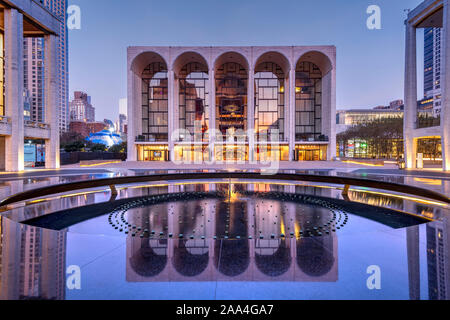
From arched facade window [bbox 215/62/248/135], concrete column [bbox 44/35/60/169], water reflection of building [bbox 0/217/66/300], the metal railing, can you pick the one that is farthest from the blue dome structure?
water reflection of building [bbox 0/217/66/300]

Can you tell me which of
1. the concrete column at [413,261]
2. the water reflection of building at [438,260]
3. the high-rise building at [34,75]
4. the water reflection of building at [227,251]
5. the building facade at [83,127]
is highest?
the high-rise building at [34,75]

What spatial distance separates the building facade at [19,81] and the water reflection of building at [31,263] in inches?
802

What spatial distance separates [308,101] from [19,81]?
42.6 metres

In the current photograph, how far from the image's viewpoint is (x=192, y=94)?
43.6 m

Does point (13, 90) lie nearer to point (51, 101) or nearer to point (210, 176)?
point (51, 101)

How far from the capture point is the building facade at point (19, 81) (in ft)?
61.1

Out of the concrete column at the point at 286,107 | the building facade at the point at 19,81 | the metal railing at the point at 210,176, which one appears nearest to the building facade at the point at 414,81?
the metal railing at the point at 210,176

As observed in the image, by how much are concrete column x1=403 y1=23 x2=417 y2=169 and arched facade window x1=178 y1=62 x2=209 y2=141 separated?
1187 inches

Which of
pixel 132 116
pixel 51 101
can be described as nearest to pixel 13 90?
pixel 51 101

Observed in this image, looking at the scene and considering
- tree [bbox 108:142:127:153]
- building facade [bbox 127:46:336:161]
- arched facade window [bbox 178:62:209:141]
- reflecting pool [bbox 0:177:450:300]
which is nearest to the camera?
reflecting pool [bbox 0:177:450:300]

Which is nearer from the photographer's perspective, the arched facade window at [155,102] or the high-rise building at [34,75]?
the arched facade window at [155,102]

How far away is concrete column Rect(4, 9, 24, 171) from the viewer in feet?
61.1

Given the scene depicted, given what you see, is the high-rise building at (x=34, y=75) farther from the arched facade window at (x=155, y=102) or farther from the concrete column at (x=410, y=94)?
the concrete column at (x=410, y=94)

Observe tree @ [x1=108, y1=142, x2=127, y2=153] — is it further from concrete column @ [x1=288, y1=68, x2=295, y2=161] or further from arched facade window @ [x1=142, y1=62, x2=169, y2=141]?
concrete column @ [x1=288, y1=68, x2=295, y2=161]
